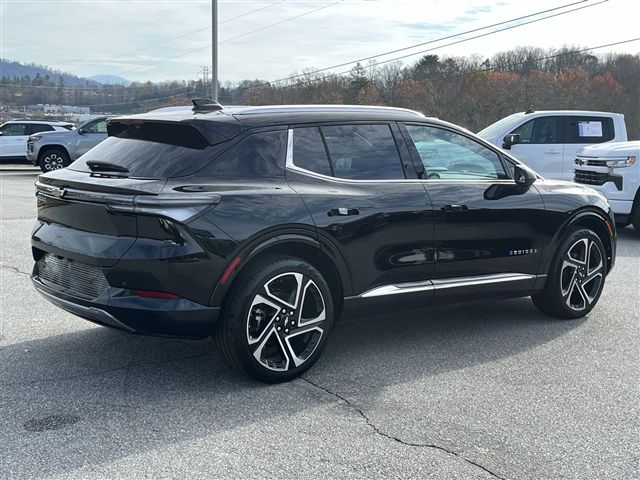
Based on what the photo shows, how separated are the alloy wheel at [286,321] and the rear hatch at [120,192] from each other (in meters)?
0.71

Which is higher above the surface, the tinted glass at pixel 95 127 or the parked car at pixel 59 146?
the tinted glass at pixel 95 127

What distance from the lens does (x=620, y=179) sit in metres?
10.5

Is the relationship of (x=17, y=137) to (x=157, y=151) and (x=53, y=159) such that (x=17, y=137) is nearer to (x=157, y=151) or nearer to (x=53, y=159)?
(x=53, y=159)

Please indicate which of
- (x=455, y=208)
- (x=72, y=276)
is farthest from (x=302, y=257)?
(x=72, y=276)

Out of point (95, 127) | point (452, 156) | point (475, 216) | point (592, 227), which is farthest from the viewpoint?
point (95, 127)

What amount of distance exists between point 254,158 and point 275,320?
1.03 m

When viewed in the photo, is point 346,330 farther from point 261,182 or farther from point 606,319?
point 606,319

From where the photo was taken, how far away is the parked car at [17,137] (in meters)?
24.6

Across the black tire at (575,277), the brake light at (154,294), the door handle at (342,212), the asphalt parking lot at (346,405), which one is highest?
the door handle at (342,212)

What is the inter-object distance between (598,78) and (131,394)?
170ft

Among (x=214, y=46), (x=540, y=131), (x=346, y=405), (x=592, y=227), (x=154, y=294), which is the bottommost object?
(x=346, y=405)

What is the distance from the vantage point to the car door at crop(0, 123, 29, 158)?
24609mm

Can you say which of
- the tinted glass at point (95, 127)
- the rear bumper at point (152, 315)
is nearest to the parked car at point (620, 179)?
the rear bumper at point (152, 315)

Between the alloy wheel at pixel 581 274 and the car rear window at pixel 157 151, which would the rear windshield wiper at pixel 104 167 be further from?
the alloy wheel at pixel 581 274
